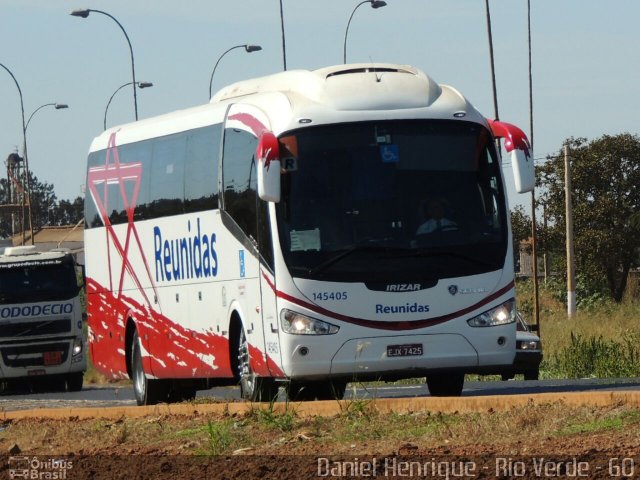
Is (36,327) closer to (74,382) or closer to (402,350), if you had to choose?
(74,382)

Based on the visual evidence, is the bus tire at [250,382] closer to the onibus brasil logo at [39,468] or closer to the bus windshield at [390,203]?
the bus windshield at [390,203]

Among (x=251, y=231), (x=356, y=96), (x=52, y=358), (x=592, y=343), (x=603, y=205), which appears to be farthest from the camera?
(x=603, y=205)

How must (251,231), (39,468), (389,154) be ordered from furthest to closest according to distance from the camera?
(251,231) → (389,154) → (39,468)

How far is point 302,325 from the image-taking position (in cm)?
1703

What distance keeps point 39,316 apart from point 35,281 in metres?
0.86

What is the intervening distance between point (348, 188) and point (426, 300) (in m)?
1.41

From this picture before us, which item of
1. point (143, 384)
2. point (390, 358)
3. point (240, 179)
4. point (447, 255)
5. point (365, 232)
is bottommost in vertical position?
point (143, 384)

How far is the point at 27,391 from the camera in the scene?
4006cm

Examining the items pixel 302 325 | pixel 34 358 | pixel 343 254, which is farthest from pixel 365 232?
pixel 34 358

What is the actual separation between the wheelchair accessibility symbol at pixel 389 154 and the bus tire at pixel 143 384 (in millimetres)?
6721

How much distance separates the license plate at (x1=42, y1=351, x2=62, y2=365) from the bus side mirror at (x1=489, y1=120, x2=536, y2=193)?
2101 cm

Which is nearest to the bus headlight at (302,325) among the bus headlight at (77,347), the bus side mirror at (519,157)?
the bus side mirror at (519,157)

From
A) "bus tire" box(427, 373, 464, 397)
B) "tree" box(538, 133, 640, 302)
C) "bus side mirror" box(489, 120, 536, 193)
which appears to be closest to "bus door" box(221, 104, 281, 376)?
"bus tire" box(427, 373, 464, 397)

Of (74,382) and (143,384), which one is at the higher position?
(143,384)
